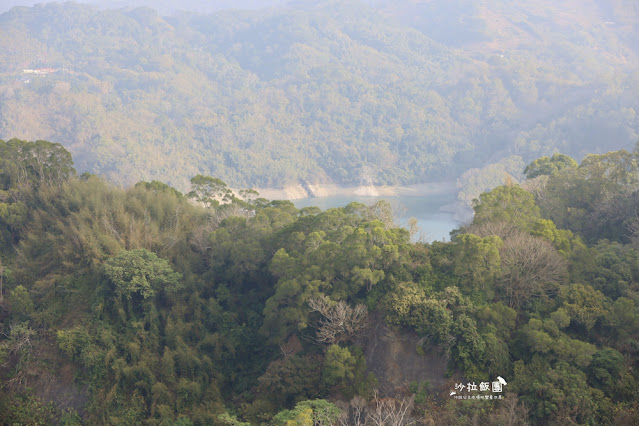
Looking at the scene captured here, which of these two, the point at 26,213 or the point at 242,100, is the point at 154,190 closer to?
the point at 26,213

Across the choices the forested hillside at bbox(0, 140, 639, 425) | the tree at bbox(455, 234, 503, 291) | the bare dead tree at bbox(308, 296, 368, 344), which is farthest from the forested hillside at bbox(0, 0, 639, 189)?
the bare dead tree at bbox(308, 296, 368, 344)

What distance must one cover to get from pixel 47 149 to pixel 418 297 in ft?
65.3

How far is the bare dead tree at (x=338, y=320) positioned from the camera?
18781 millimetres

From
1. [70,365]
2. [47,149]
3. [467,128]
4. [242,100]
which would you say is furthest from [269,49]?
[70,365]

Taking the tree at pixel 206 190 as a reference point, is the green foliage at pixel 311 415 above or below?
below

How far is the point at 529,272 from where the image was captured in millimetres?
19734

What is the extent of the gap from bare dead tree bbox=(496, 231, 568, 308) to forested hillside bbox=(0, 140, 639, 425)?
0.25 feet

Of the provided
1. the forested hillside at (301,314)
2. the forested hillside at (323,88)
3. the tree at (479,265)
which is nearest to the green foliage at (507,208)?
the forested hillside at (301,314)

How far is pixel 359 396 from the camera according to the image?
16656 mm

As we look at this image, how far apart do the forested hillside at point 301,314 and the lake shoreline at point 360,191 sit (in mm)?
64701

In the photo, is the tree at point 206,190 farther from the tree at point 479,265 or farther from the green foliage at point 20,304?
the tree at point 479,265

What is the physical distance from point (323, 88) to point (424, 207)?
51.1 m

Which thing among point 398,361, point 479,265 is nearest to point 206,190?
point 479,265

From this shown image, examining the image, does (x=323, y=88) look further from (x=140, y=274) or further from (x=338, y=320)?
(x=338, y=320)
